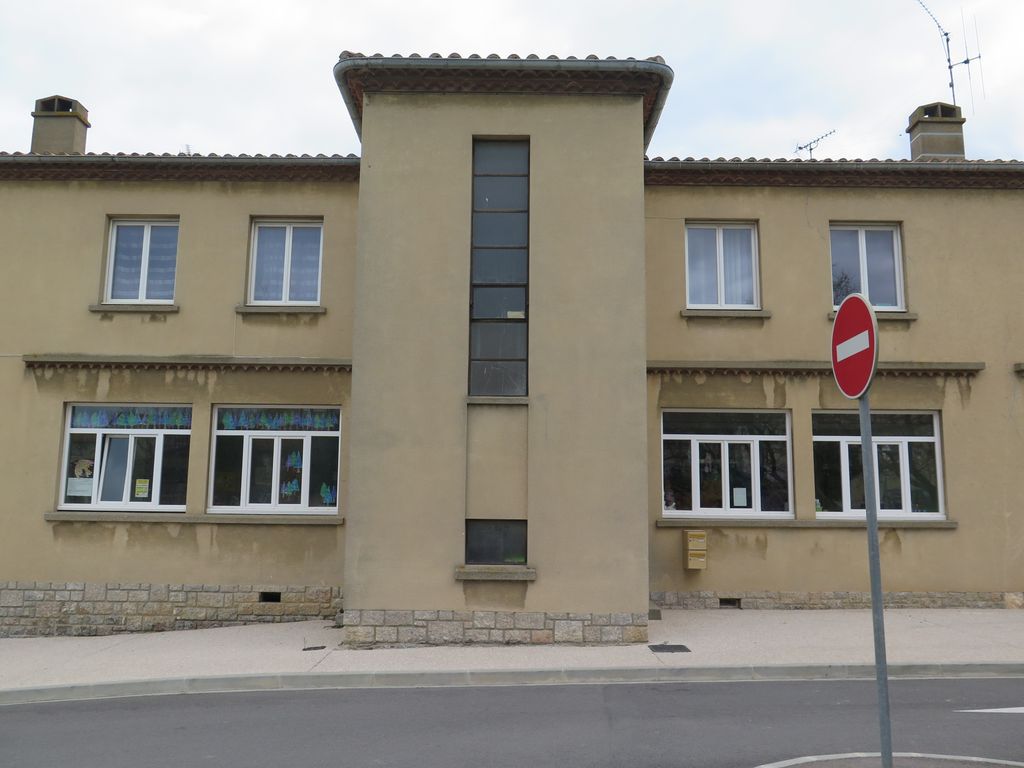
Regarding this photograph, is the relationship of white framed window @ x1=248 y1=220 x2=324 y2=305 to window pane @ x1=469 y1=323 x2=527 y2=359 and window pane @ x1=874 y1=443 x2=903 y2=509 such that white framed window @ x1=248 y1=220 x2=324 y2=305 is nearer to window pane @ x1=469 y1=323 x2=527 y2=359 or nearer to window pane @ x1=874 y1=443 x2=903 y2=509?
window pane @ x1=469 y1=323 x2=527 y2=359

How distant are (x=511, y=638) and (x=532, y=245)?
5.03 m

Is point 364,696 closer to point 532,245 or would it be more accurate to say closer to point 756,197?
point 532,245

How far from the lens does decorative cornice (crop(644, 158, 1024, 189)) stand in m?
13.3

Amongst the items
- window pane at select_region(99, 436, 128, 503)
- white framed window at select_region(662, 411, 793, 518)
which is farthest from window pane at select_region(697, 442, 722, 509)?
window pane at select_region(99, 436, 128, 503)

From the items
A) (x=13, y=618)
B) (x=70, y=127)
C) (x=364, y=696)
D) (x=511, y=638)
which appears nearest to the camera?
(x=364, y=696)

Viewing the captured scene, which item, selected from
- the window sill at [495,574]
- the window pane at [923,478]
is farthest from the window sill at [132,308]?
the window pane at [923,478]

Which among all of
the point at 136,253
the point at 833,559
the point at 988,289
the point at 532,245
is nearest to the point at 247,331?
the point at 136,253

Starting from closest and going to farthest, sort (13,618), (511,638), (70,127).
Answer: (511,638) → (13,618) → (70,127)

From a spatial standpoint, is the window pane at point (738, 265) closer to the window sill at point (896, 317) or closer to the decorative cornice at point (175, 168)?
the window sill at point (896, 317)

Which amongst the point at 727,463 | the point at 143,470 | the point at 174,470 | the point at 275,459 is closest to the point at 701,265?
the point at 727,463

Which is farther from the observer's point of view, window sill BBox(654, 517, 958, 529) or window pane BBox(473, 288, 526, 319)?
window sill BBox(654, 517, 958, 529)

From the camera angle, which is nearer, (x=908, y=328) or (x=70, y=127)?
(x=908, y=328)

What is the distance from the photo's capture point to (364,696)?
27.0 feet

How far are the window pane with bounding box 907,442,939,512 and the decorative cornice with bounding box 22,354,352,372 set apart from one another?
29.6 ft
